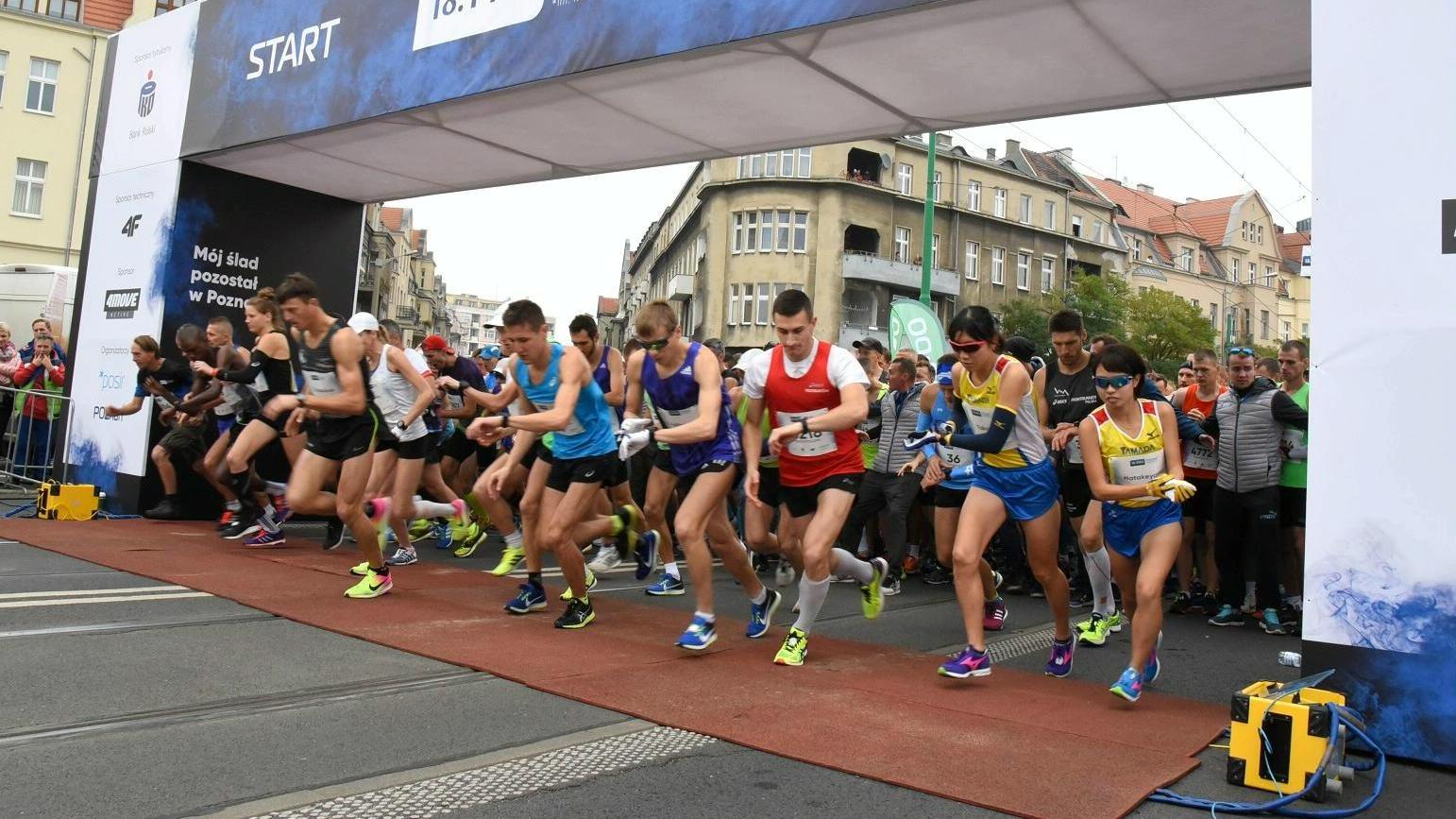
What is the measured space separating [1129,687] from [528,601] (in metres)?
3.90

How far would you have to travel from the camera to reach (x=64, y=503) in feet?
35.5

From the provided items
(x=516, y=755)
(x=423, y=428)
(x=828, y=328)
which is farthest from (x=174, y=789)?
(x=828, y=328)

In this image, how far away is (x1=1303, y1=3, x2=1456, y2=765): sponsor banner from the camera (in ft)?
14.3

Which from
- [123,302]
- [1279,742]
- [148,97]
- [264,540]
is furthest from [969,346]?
[148,97]

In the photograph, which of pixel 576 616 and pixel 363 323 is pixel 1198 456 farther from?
pixel 363 323

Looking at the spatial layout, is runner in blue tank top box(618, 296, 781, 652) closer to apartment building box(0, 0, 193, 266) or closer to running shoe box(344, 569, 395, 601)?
running shoe box(344, 569, 395, 601)

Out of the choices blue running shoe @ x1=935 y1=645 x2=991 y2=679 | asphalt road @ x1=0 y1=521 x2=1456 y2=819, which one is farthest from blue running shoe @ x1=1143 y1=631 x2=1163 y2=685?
blue running shoe @ x1=935 y1=645 x2=991 y2=679

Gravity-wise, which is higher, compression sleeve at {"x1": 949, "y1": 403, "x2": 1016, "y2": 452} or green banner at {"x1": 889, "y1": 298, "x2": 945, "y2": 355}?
green banner at {"x1": 889, "y1": 298, "x2": 945, "y2": 355}

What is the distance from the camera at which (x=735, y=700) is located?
493 cm

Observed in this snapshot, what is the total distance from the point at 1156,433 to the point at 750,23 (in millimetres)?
3857

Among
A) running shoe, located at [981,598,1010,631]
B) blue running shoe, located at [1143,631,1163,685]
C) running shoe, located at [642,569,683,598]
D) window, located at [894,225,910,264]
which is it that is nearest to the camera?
blue running shoe, located at [1143,631,1163,685]

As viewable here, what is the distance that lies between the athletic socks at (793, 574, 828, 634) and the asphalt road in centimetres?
115

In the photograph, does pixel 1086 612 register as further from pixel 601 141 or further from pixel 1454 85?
pixel 601 141

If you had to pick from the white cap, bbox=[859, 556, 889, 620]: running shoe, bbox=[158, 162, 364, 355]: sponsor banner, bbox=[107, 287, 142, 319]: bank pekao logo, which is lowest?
bbox=[859, 556, 889, 620]: running shoe
